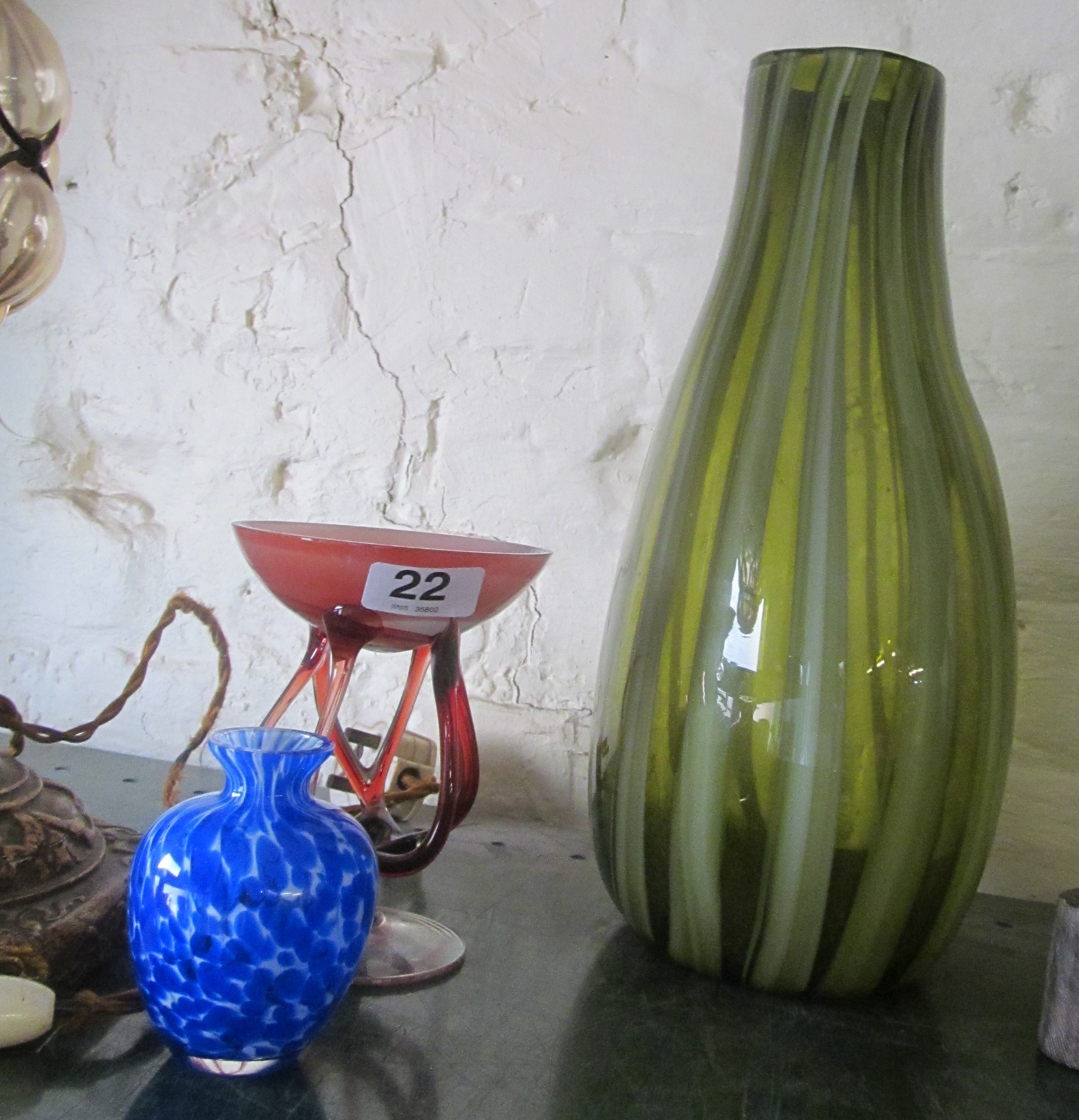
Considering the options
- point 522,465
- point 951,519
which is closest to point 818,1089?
point 951,519

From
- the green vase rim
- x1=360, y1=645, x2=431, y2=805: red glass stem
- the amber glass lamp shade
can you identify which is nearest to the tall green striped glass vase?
the green vase rim

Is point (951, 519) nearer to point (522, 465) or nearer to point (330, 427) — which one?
point (522, 465)

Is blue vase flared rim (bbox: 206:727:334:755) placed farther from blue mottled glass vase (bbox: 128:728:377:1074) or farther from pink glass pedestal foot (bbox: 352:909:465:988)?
pink glass pedestal foot (bbox: 352:909:465:988)

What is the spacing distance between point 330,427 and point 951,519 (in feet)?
1.72

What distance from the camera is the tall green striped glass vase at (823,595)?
51 centimetres

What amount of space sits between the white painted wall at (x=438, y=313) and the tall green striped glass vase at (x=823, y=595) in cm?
23

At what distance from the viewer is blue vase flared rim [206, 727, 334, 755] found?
0.45m

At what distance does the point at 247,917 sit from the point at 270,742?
0.08 meters

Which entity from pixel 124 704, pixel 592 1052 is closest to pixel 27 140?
pixel 124 704

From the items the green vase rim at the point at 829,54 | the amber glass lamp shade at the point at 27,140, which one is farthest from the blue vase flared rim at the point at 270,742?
the green vase rim at the point at 829,54

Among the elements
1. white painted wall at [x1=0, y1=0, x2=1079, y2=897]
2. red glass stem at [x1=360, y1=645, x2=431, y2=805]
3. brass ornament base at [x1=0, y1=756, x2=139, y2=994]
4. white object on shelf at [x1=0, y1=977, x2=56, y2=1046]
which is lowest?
white object on shelf at [x1=0, y1=977, x2=56, y2=1046]

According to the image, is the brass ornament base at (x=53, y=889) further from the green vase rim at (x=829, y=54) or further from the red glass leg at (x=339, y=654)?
the green vase rim at (x=829, y=54)

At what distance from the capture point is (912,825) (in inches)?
20.3

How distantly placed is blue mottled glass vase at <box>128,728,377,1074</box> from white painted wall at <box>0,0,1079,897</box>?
1.41 feet
